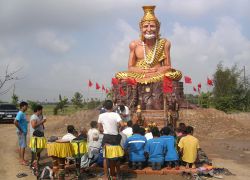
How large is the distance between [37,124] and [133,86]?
313 inches

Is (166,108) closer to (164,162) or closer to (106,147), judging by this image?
(164,162)

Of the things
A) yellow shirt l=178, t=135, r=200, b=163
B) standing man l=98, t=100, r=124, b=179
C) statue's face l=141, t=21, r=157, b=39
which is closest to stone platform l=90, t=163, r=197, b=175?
yellow shirt l=178, t=135, r=200, b=163

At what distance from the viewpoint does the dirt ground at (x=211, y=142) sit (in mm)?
8419

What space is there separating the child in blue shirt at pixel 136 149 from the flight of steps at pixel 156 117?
5.30m

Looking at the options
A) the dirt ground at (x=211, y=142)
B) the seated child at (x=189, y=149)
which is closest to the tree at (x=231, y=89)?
the dirt ground at (x=211, y=142)

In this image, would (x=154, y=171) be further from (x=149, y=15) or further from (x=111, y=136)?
(x=149, y=15)

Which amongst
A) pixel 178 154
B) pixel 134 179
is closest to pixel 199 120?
pixel 178 154

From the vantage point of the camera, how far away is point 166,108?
567 inches

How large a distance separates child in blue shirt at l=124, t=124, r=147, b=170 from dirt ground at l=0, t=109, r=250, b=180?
376 millimetres

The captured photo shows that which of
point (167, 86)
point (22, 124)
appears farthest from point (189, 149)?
point (167, 86)

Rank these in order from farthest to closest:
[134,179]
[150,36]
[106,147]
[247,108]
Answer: [247,108]
[150,36]
[134,179]
[106,147]

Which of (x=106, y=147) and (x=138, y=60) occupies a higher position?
(x=138, y=60)

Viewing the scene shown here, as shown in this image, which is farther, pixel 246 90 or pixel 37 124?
pixel 246 90

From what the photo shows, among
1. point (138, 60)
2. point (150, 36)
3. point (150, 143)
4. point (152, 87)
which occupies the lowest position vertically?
point (150, 143)
